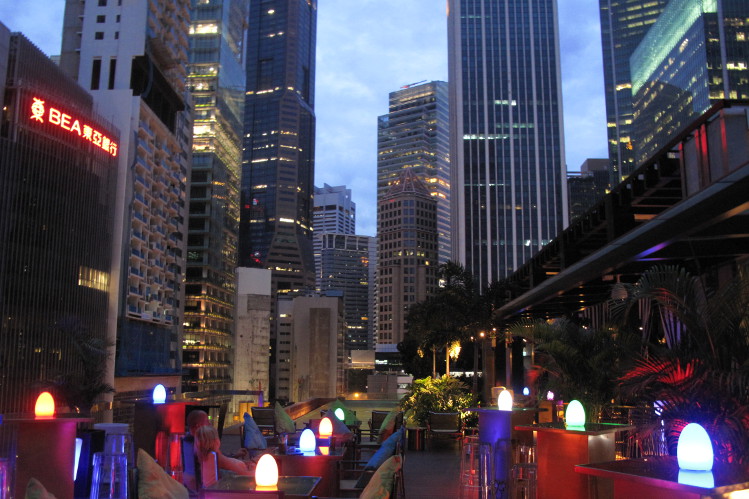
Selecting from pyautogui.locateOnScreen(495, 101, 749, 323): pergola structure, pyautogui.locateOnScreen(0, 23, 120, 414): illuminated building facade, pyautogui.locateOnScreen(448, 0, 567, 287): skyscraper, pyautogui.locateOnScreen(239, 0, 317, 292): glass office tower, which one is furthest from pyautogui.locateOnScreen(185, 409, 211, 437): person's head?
pyautogui.locateOnScreen(239, 0, 317, 292): glass office tower

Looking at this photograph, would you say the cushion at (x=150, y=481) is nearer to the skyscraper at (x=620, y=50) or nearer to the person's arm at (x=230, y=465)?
the person's arm at (x=230, y=465)

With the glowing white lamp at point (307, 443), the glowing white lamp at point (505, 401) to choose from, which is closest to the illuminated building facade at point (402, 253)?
the glowing white lamp at point (505, 401)

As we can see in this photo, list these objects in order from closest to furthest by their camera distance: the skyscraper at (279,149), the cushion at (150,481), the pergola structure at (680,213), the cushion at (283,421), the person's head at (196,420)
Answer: the cushion at (150,481) < the person's head at (196,420) < the pergola structure at (680,213) < the cushion at (283,421) < the skyscraper at (279,149)

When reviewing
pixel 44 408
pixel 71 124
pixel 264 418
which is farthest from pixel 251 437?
pixel 71 124

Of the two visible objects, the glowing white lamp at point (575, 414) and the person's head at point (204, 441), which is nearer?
the person's head at point (204, 441)

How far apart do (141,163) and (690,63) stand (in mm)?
68173

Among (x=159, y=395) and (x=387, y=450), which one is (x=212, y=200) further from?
(x=387, y=450)

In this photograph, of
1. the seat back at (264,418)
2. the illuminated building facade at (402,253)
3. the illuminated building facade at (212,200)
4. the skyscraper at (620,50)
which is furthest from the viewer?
the illuminated building facade at (402,253)

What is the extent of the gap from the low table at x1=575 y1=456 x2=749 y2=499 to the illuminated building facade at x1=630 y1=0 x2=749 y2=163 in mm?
73227

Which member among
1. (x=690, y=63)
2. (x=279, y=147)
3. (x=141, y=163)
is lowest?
(x=141, y=163)

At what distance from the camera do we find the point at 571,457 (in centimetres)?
626

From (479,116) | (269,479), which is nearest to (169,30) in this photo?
(269,479)

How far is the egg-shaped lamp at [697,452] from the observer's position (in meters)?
3.63

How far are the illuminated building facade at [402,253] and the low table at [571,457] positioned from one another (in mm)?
129593
